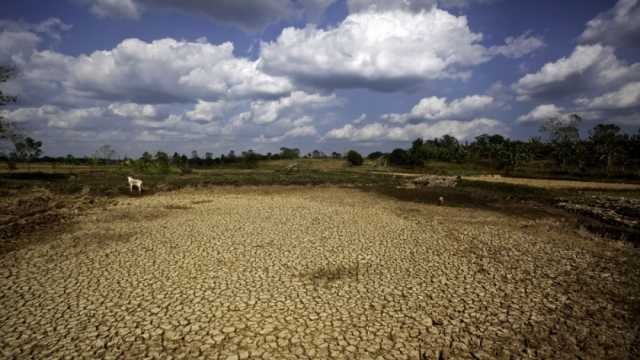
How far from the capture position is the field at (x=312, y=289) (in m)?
6.36

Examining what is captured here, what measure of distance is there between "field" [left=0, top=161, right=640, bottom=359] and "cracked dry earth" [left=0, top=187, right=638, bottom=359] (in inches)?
1.5

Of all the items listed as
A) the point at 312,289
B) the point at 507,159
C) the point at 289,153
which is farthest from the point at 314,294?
the point at 289,153

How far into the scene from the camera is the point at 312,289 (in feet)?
28.7

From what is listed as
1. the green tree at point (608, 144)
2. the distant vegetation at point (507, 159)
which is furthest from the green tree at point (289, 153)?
the green tree at point (608, 144)

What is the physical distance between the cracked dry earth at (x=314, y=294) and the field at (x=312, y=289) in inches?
1.5

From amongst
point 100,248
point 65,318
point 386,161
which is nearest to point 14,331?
point 65,318

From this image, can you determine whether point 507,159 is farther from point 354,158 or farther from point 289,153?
point 289,153

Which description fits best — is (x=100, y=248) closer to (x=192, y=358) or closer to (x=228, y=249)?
(x=228, y=249)

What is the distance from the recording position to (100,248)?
11812mm

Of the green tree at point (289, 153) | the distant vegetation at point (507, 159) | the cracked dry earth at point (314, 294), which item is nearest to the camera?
the cracked dry earth at point (314, 294)

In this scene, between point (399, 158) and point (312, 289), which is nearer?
point (312, 289)

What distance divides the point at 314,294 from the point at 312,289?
12.0 inches

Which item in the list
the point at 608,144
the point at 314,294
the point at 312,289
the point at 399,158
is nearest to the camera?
the point at 314,294

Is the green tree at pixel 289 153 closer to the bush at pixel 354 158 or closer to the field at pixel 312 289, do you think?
the bush at pixel 354 158
